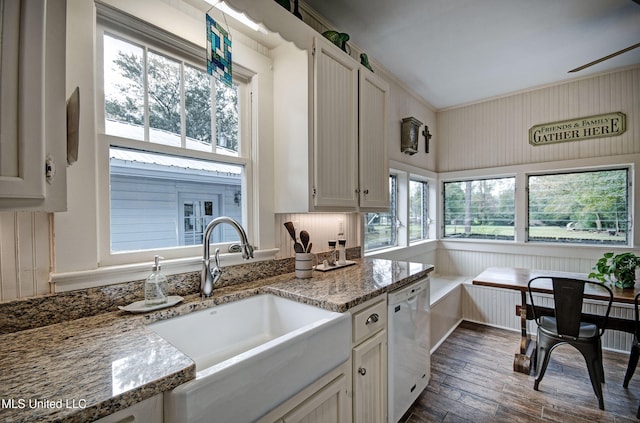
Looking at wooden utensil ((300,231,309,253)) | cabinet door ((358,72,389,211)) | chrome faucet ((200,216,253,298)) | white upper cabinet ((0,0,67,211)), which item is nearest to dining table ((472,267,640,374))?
cabinet door ((358,72,389,211))

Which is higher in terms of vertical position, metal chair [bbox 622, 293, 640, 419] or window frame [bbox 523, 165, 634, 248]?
window frame [bbox 523, 165, 634, 248]

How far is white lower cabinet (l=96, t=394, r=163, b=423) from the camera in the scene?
2.13ft

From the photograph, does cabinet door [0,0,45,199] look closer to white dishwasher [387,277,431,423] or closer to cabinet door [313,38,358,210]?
cabinet door [313,38,358,210]

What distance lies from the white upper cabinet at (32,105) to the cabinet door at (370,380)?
1339 millimetres

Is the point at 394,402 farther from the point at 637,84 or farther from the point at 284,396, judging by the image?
the point at 637,84

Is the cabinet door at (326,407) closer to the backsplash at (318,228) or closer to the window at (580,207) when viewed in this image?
the backsplash at (318,228)

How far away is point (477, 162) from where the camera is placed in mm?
3865

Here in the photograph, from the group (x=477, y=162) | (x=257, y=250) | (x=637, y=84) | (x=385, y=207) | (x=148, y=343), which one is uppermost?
(x=637, y=84)

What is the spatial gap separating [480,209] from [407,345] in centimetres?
286

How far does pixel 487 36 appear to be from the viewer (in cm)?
240

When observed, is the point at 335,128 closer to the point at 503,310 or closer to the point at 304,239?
the point at 304,239

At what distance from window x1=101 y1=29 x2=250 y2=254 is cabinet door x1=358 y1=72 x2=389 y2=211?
91cm

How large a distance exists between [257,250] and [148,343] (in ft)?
3.07

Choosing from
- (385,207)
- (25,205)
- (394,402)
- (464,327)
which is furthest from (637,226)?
(25,205)
